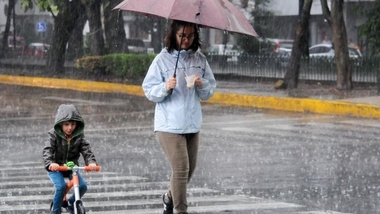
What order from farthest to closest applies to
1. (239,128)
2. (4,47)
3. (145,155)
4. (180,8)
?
(4,47), (239,128), (145,155), (180,8)

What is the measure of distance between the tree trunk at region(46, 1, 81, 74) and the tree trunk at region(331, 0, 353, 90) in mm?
11031

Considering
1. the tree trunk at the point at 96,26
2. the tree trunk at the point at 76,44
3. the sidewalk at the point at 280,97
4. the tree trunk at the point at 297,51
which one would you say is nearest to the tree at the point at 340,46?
the sidewalk at the point at 280,97

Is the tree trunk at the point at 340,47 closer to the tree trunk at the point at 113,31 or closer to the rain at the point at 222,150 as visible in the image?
the rain at the point at 222,150

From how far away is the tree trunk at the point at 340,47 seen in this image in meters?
24.2

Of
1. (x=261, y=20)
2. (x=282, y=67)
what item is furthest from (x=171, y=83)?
(x=261, y=20)

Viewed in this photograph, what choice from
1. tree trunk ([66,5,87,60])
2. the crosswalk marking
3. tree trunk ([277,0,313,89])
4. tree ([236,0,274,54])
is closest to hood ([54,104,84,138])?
the crosswalk marking

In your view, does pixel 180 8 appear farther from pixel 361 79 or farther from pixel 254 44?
pixel 254 44

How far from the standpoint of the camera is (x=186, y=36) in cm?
769

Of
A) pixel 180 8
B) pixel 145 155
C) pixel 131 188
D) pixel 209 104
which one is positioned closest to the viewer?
pixel 180 8

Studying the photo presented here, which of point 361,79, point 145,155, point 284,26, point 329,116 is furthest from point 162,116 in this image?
point 284,26

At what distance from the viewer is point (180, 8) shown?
7488 millimetres

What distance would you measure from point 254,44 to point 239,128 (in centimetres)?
2245

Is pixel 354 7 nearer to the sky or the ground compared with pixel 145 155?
nearer to the sky

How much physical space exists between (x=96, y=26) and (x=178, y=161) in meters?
24.1
